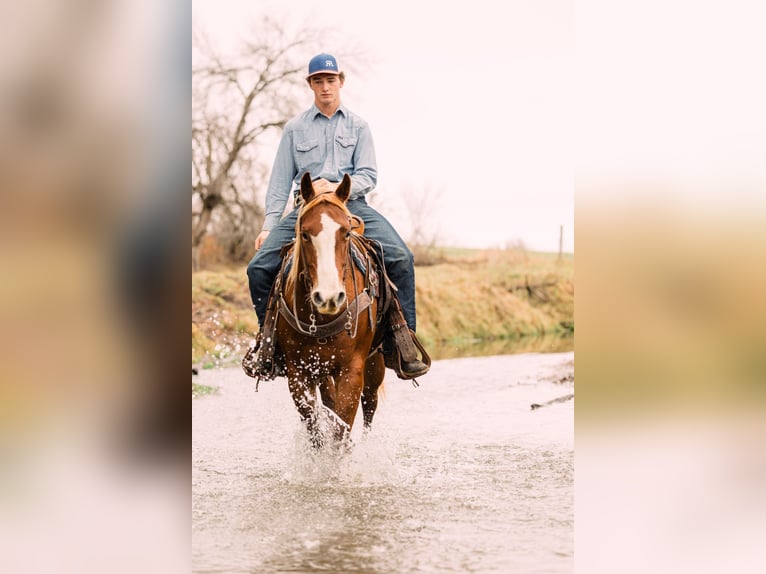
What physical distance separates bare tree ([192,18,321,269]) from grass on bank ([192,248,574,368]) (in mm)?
606

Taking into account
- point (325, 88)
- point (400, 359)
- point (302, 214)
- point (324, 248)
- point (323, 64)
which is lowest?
point (400, 359)

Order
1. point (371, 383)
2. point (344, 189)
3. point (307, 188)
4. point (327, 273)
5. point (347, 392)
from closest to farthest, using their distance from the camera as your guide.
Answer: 1. point (327, 273)
2. point (307, 188)
3. point (344, 189)
4. point (347, 392)
5. point (371, 383)

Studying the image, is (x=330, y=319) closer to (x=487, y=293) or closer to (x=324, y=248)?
(x=324, y=248)

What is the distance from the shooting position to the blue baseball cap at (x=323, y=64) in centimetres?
612

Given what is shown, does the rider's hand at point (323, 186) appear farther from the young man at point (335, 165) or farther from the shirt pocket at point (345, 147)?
the shirt pocket at point (345, 147)

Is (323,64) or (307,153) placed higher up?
(323,64)

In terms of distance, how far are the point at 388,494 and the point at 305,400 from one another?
0.99 metres

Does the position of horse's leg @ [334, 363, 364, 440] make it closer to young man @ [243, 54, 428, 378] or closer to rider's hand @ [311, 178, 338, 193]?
young man @ [243, 54, 428, 378]

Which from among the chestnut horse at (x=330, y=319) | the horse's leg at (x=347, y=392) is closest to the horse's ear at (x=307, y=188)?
the chestnut horse at (x=330, y=319)

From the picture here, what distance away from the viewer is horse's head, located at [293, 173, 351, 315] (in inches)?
197

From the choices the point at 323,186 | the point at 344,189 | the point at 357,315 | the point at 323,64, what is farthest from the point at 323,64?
the point at 357,315

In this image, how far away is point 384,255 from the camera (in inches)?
241
